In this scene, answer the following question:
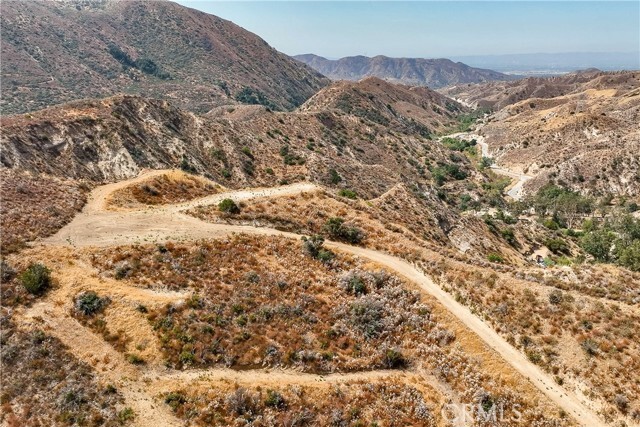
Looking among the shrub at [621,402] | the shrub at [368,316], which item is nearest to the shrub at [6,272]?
the shrub at [368,316]

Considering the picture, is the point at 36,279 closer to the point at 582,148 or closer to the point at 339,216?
the point at 339,216

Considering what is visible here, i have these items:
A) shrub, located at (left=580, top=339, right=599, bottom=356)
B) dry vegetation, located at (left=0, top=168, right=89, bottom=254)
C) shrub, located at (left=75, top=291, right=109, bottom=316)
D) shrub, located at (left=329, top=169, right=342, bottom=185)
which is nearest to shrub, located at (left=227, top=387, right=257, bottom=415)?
shrub, located at (left=75, top=291, right=109, bottom=316)

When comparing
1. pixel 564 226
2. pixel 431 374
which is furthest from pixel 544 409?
pixel 564 226

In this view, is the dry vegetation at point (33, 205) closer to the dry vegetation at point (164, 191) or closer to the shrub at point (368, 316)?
the dry vegetation at point (164, 191)

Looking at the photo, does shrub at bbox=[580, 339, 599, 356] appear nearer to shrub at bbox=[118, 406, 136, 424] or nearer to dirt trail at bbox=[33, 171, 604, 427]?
dirt trail at bbox=[33, 171, 604, 427]

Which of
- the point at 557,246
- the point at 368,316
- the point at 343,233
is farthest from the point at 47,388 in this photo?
the point at 557,246

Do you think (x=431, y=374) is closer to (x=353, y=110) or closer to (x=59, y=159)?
(x=59, y=159)
